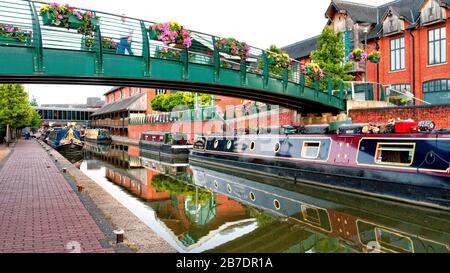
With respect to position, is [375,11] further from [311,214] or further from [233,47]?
[311,214]

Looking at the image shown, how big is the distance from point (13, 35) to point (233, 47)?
671cm

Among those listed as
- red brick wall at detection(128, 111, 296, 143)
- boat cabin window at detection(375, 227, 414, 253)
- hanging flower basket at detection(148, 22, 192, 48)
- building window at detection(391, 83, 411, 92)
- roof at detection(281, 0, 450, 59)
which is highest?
roof at detection(281, 0, 450, 59)

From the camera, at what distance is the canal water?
7677 millimetres

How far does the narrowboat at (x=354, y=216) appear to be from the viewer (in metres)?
7.79

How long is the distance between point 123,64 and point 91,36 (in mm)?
1091

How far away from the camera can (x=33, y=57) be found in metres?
Result: 9.59

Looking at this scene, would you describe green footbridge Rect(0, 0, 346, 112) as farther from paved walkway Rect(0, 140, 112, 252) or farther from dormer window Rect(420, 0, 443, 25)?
dormer window Rect(420, 0, 443, 25)

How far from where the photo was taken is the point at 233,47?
1376 cm

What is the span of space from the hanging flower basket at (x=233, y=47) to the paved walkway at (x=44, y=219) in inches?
250

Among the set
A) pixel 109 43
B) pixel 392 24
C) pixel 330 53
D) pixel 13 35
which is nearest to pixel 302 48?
pixel 392 24

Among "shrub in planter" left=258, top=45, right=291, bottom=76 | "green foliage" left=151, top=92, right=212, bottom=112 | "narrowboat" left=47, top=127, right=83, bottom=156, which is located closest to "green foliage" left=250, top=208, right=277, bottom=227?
"shrub in planter" left=258, top=45, right=291, bottom=76

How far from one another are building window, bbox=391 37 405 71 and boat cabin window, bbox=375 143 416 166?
51.0 ft

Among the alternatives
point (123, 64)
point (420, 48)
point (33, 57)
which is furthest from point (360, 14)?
point (33, 57)

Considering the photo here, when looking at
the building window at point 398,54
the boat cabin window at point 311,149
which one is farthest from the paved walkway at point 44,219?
the building window at point 398,54
